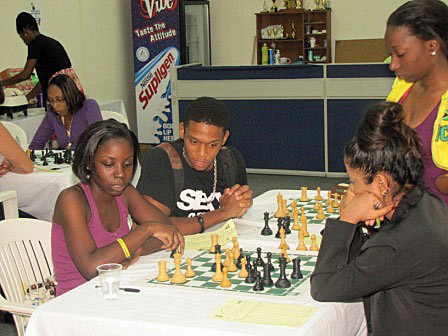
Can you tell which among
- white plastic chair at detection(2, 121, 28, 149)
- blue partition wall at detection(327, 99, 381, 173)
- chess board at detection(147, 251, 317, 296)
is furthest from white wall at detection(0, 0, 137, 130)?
chess board at detection(147, 251, 317, 296)

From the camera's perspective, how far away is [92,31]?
9.53 metres

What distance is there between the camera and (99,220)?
7.81 feet

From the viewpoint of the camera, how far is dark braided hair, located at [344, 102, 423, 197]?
5.69ft

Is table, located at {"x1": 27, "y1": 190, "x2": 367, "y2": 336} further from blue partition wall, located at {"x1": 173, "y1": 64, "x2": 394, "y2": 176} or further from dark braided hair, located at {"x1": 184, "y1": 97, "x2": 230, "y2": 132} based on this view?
blue partition wall, located at {"x1": 173, "y1": 64, "x2": 394, "y2": 176}

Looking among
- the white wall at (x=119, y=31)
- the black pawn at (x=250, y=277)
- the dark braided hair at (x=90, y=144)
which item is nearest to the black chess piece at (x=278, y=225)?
the black pawn at (x=250, y=277)

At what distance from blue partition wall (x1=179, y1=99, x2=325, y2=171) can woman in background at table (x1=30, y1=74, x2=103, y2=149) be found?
2.77 m

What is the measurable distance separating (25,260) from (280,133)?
200 inches

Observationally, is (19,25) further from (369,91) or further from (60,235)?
(60,235)

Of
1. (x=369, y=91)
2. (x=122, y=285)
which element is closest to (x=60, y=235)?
(x=122, y=285)

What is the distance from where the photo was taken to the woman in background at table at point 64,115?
5.12 metres

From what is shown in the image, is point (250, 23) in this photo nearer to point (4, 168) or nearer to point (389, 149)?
point (4, 168)

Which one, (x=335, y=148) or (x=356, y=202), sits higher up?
(x=356, y=202)

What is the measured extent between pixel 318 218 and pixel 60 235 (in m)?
1.08

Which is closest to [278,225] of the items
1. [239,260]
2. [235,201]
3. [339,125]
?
[235,201]
